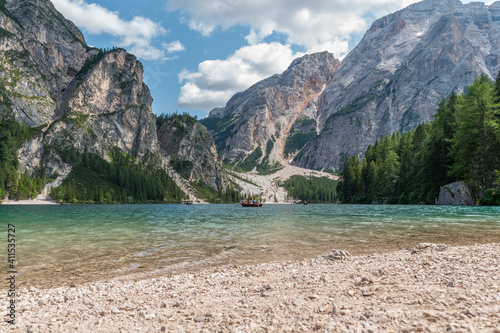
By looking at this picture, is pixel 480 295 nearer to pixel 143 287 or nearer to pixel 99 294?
pixel 143 287

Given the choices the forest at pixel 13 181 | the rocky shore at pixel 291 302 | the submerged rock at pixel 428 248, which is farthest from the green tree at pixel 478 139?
the forest at pixel 13 181

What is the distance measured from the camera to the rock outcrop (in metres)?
59.1

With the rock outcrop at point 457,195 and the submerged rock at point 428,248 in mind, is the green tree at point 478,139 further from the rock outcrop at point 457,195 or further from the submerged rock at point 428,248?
the submerged rock at point 428,248

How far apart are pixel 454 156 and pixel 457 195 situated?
31.1 ft

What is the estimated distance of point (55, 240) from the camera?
24500 millimetres

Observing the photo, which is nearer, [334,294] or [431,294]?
[431,294]

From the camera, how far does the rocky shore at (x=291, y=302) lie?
19.5 feet

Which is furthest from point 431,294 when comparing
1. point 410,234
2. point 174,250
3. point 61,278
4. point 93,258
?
point 410,234

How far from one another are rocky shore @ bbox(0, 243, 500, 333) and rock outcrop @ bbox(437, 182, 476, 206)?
193ft

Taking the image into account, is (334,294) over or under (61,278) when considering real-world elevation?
over

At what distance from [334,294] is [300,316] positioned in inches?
81.4

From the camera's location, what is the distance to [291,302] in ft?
25.1

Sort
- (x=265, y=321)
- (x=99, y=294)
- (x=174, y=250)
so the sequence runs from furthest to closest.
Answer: (x=174, y=250) → (x=99, y=294) → (x=265, y=321)

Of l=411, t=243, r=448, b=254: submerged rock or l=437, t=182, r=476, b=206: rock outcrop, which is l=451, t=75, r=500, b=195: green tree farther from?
l=411, t=243, r=448, b=254: submerged rock
